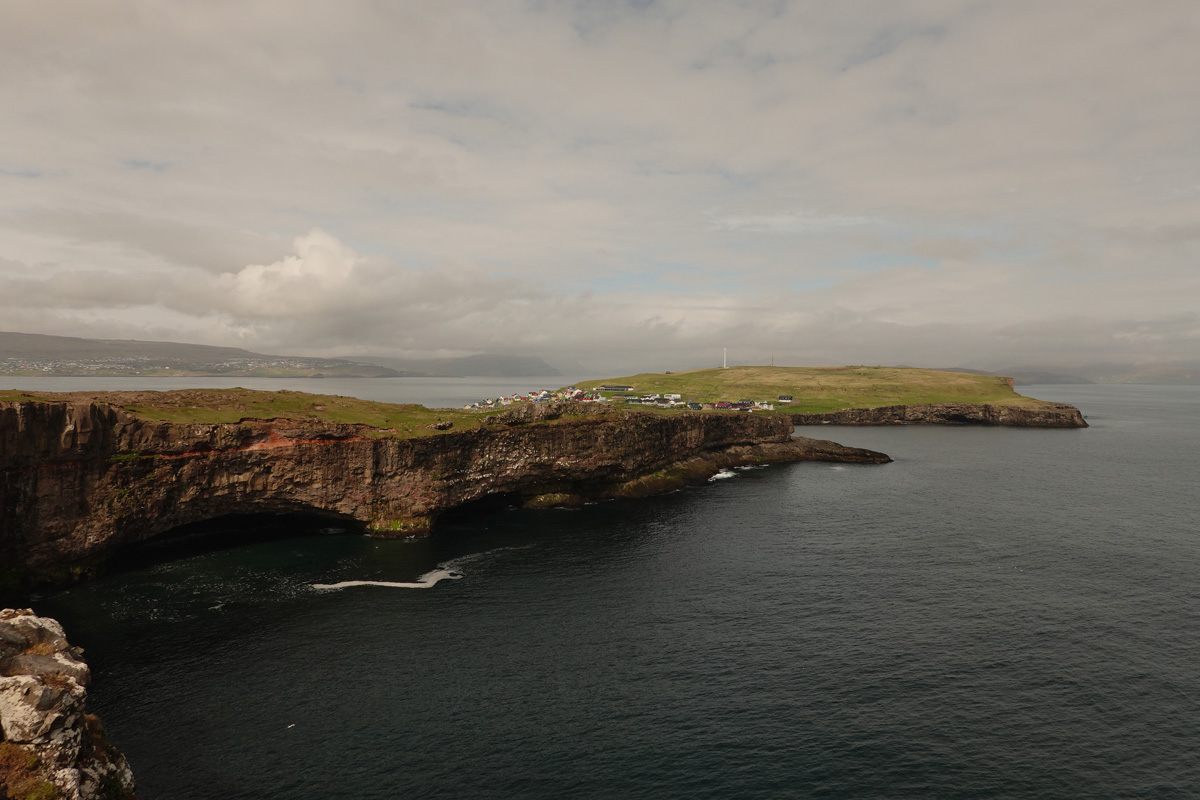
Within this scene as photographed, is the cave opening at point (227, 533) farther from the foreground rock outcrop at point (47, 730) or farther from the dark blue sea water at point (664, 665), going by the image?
the foreground rock outcrop at point (47, 730)

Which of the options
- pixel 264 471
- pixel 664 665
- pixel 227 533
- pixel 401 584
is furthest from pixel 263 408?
pixel 664 665

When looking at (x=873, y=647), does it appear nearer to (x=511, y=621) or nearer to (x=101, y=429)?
(x=511, y=621)

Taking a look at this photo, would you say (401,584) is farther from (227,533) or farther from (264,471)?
(227,533)

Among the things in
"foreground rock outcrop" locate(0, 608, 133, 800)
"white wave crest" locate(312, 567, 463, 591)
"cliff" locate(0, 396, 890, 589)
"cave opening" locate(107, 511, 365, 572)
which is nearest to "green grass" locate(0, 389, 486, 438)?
"cliff" locate(0, 396, 890, 589)

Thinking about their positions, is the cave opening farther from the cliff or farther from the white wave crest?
the white wave crest

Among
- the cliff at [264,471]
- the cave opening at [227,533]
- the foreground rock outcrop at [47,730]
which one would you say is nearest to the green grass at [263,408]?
the cliff at [264,471]
